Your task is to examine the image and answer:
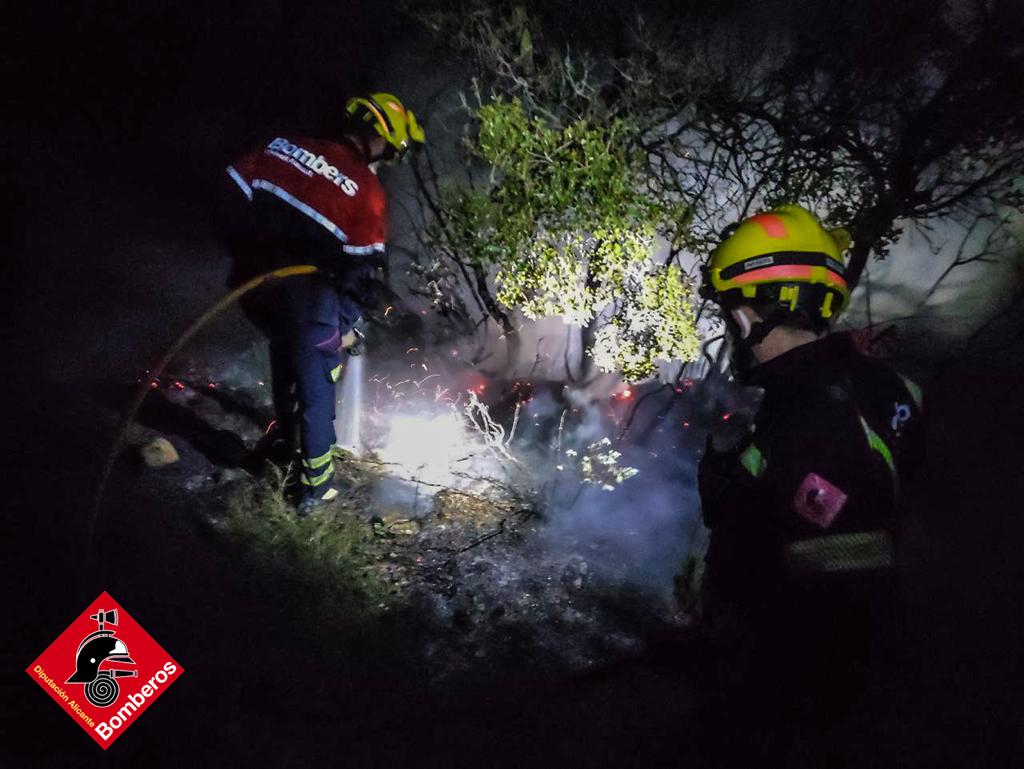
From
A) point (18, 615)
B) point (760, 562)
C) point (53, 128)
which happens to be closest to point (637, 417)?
point (760, 562)

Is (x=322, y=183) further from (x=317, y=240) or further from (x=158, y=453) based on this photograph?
(x=158, y=453)

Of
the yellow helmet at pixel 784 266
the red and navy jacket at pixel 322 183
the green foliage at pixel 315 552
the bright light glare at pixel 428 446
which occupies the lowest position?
the green foliage at pixel 315 552

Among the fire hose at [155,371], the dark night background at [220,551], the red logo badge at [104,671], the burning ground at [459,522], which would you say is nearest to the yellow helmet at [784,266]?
the dark night background at [220,551]

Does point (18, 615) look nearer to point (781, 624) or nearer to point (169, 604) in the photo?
point (169, 604)

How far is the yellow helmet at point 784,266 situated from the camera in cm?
245

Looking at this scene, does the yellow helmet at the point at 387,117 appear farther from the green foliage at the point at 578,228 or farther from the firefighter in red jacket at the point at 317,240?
the green foliage at the point at 578,228

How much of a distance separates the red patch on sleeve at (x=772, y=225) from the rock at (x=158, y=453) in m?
4.22

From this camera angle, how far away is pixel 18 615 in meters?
2.63

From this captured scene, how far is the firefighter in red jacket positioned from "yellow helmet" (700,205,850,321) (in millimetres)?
2400

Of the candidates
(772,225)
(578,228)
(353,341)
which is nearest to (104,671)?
(353,341)

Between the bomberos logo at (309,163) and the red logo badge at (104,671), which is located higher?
the bomberos logo at (309,163)

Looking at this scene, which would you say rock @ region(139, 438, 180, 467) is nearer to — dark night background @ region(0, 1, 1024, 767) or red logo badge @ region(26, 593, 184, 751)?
dark night background @ region(0, 1, 1024, 767)

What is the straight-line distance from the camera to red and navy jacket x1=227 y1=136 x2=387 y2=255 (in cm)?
363

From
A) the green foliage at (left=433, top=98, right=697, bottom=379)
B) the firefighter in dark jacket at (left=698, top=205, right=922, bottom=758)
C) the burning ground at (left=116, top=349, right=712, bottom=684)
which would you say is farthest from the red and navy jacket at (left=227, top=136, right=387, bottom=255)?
the firefighter in dark jacket at (left=698, top=205, right=922, bottom=758)
